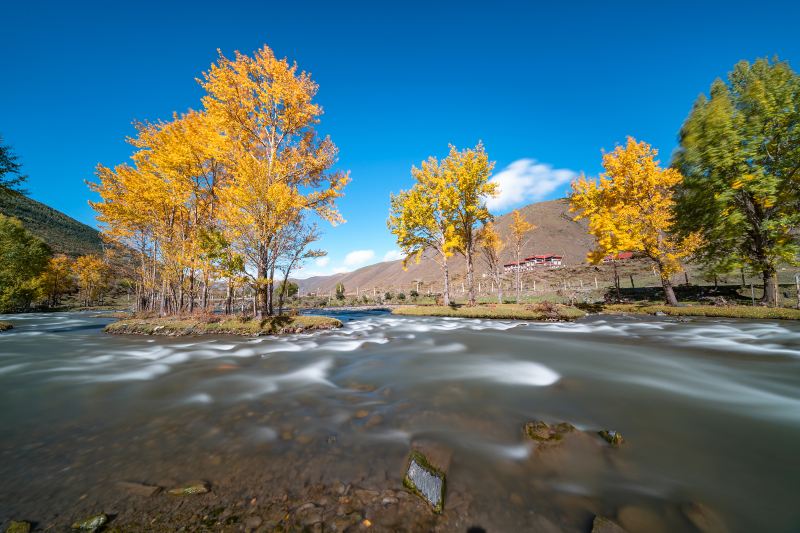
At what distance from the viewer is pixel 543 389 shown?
4898 millimetres

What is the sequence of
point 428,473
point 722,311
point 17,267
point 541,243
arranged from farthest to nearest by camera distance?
point 541,243 → point 17,267 → point 722,311 → point 428,473

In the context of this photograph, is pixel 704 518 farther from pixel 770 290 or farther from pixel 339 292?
pixel 339 292

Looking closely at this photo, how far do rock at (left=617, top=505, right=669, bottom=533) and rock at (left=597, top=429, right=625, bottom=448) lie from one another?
3.35 feet

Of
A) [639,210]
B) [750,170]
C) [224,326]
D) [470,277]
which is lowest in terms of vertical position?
[224,326]

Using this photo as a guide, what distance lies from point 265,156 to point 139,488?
624 inches

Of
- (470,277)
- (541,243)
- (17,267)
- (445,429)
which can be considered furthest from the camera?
(541,243)

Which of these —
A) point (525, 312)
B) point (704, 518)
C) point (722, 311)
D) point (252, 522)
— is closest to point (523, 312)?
point (525, 312)

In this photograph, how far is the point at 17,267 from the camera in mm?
31969

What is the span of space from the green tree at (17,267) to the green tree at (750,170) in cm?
5143

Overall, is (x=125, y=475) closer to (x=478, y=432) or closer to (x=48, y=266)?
(x=478, y=432)

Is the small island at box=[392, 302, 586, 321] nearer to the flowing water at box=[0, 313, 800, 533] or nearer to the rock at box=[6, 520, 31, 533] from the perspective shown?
the flowing water at box=[0, 313, 800, 533]

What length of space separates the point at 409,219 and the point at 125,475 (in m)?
19.5

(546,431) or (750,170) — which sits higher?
(750,170)

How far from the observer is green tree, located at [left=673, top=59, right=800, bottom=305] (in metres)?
14.1
